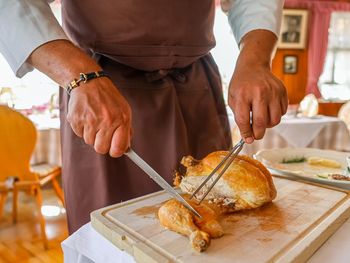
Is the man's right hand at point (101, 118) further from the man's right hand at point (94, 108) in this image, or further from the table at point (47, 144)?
the table at point (47, 144)

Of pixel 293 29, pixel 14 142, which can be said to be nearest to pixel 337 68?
pixel 293 29

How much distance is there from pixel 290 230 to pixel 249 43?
1.23 ft

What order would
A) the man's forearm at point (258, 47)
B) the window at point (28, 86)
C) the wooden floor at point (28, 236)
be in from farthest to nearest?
the window at point (28, 86), the wooden floor at point (28, 236), the man's forearm at point (258, 47)

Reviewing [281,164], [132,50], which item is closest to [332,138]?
[281,164]

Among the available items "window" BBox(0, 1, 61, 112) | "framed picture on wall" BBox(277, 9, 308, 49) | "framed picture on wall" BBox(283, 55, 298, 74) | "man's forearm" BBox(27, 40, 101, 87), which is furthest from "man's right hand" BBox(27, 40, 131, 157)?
"framed picture on wall" BBox(283, 55, 298, 74)

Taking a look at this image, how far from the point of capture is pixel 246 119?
2.00 ft

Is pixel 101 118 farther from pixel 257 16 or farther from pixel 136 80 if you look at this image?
pixel 257 16

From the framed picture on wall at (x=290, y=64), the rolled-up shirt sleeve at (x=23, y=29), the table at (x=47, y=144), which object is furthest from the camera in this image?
the framed picture on wall at (x=290, y=64)

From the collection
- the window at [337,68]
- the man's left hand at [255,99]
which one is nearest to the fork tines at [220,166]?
the man's left hand at [255,99]

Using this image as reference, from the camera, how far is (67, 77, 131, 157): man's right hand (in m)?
0.50

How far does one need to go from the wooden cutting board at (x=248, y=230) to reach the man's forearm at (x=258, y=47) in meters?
0.25

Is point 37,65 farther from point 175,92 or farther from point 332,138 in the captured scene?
point 332,138

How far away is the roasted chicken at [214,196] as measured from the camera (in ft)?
1.69

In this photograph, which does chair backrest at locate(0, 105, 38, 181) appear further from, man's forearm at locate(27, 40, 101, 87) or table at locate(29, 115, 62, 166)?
man's forearm at locate(27, 40, 101, 87)
